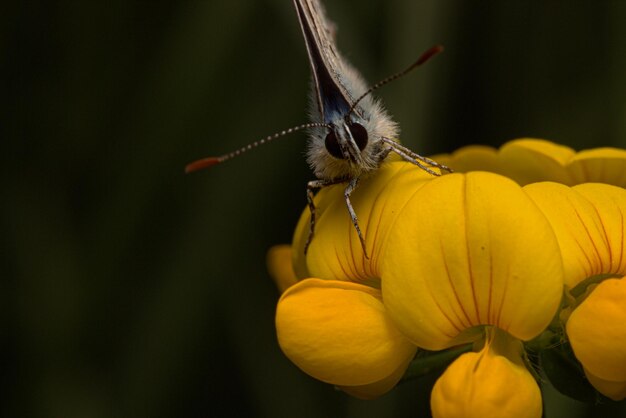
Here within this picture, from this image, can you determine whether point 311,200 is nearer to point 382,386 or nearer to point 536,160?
point 382,386

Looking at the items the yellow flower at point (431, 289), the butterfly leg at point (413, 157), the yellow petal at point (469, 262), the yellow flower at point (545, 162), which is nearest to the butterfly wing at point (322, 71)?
the butterfly leg at point (413, 157)

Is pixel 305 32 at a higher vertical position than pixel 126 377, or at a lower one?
higher

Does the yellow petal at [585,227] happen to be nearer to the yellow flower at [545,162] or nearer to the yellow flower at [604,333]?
the yellow flower at [604,333]

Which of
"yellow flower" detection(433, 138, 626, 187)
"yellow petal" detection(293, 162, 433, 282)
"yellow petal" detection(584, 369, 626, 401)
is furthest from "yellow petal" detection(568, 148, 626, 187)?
"yellow petal" detection(584, 369, 626, 401)

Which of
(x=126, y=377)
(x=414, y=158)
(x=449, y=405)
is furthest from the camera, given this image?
(x=126, y=377)

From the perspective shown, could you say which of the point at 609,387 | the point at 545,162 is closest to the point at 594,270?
the point at 609,387

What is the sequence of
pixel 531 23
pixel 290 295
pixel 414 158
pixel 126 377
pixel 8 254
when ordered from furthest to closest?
pixel 531 23, pixel 8 254, pixel 126 377, pixel 414 158, pixel 290 295

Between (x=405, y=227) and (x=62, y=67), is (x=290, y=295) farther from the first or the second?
(x=62, y=67)

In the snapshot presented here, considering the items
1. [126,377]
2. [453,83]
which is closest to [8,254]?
[126,377]
